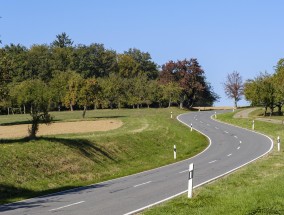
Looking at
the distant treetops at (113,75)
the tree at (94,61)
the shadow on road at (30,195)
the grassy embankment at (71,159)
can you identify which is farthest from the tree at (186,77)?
the shadow on road at (30,195)

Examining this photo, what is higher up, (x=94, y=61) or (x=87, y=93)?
(x=94, y=61)

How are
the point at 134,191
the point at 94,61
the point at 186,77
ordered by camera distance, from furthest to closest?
the point at 94,61 → the point at 186,77 → the point at 134,191

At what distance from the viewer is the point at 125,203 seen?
1565 centimetres

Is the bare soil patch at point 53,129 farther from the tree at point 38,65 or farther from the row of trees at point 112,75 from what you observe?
the tree at point 38,65

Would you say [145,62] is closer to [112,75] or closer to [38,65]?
[112,75]

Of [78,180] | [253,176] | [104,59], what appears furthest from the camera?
[104,59]

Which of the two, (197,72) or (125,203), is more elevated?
(197,72)

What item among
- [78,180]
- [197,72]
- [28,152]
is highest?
[197,72]

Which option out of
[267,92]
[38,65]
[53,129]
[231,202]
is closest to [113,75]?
[38,65]

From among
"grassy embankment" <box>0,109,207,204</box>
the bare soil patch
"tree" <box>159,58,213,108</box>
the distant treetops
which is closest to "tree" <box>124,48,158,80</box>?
the distant treetops

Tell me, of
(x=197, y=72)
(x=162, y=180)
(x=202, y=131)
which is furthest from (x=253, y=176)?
(x=197, y=72)

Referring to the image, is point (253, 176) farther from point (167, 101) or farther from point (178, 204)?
point (167, 101)

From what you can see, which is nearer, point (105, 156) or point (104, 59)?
point (105, 156)

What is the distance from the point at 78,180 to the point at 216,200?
14340 millimetres
